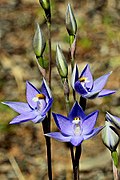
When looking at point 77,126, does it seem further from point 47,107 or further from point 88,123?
point 47,107

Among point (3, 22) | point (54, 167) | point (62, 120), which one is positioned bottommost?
point (54, 167)

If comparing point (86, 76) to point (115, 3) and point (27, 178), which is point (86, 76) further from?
point (115, 3)

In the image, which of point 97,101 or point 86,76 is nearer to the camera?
point 86,76

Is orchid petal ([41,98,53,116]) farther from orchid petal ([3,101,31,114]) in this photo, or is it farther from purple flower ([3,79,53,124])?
orchid petal ([3,101,31,114])

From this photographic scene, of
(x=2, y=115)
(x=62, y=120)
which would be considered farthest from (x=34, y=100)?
(x=2, y=115)

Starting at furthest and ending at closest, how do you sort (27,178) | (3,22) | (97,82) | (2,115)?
(3,22) → (2,115) → (27,178) → (97,82)

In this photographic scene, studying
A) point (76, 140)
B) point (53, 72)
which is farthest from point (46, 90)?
point (53, 72)
